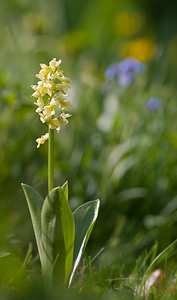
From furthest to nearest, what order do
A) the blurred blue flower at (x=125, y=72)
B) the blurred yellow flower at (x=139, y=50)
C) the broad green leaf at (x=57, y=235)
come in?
the blurred yellow flower at (x=139, y=50), the blurred blue flower at (x=125, y=72), the broad green leaf at (x=57, y=235)

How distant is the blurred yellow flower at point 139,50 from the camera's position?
149 inches

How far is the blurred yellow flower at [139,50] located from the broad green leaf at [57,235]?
9.83 feet

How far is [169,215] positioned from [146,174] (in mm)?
234

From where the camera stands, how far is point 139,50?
12.8 ft

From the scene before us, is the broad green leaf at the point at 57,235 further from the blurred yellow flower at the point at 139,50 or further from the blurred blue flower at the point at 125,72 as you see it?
the blurred yellow flower at the point at 139,50

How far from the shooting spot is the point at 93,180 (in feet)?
5.62

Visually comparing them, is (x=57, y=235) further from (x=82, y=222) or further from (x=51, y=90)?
(x=51, y=90)

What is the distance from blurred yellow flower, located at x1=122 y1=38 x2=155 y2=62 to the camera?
3.78 meters

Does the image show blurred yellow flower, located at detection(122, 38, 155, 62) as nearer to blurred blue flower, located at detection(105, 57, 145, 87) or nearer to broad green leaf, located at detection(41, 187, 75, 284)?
blurred blue flower, located at detection(105, 57, 145, 87)

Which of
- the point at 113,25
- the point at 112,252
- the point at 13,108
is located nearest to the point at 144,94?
the point at 13,108

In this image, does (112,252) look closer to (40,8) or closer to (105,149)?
(105,149)

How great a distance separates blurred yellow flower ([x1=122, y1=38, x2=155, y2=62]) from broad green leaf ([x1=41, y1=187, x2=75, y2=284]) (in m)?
3.00

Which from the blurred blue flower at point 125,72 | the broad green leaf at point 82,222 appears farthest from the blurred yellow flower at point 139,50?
the broad green leaf at point 82,222

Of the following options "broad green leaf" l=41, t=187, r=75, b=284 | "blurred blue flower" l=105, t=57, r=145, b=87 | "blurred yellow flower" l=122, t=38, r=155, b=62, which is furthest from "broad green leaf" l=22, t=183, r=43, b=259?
"blurred yellow flower" l=122, t=38, r=155, b=62
